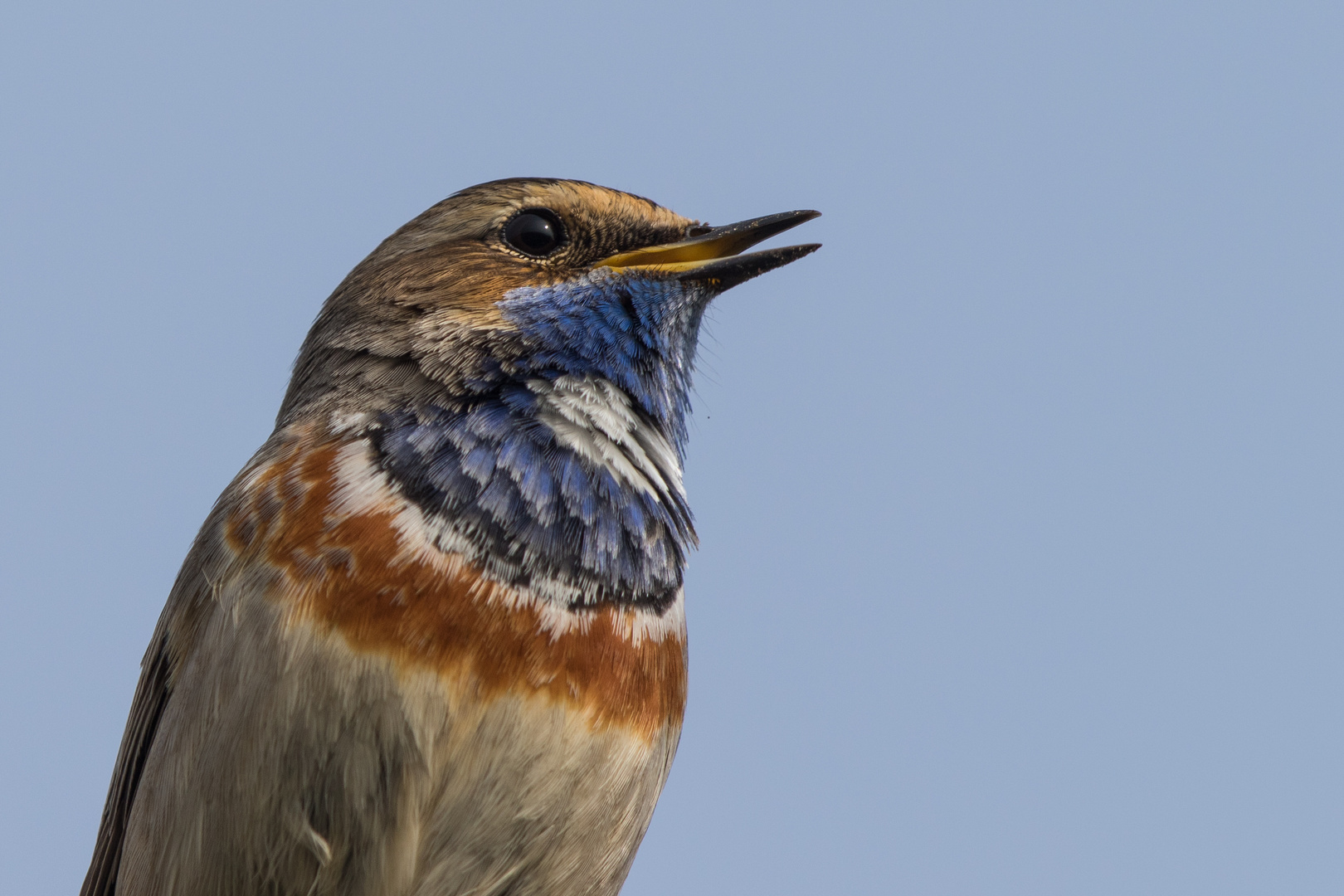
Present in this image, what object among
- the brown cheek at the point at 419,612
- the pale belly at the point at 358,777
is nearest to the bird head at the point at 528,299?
the brown cheek at the point at 419,612

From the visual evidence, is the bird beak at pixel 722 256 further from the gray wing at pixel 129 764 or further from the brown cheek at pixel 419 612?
the gray wing at pixel 129 764

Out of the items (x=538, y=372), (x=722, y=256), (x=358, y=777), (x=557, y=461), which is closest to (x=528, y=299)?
(x=538, y=372)

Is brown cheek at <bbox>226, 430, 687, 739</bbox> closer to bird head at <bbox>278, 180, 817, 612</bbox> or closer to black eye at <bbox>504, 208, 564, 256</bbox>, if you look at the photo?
bird head at <bbox>278, 180, 817, 612</bbox>

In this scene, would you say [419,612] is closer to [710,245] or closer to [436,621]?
[436,621]

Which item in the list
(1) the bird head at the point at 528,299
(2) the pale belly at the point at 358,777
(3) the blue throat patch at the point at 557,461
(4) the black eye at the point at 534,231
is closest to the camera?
(2) the pale belly at the point at 358,777

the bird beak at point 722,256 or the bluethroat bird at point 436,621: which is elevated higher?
the bird beak at point 722,256

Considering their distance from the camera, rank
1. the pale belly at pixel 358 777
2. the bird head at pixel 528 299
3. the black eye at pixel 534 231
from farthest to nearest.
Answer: the black eye at pixel 534 231 < the bird head at pixel 528 299 < the pale belly at pixel 358 777

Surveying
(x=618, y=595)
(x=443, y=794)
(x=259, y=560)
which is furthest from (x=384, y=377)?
(x=443, y=794)

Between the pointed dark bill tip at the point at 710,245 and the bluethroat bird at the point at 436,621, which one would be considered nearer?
the bluethroat bird at the point at 436,621

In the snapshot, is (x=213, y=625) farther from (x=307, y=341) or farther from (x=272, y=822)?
(x=307, y=341)

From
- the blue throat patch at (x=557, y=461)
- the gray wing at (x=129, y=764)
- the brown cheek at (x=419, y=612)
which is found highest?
the blue throat patch at (x=557, y=461)
